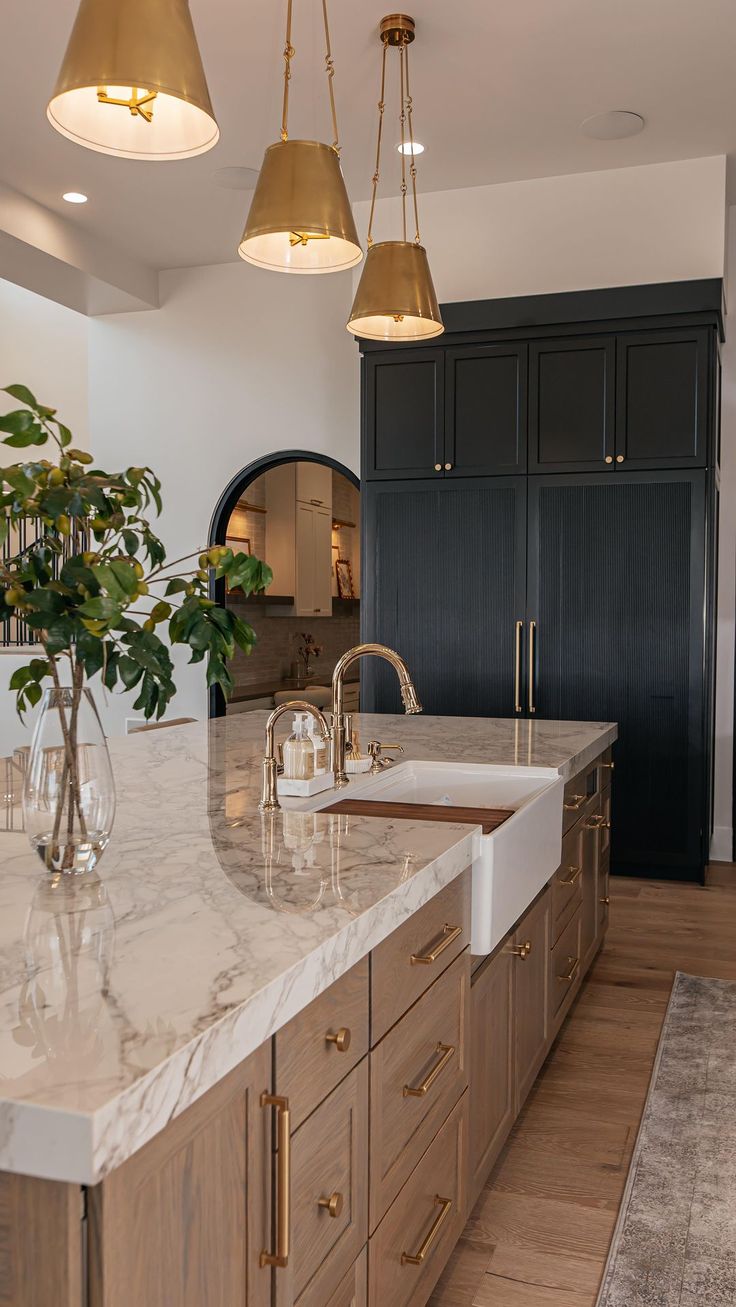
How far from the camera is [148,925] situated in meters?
1.35

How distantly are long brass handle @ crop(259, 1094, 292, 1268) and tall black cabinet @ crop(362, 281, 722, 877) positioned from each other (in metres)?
4.05

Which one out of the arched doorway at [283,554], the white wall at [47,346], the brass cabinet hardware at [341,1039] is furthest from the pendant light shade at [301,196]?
the white wall at [47,346]

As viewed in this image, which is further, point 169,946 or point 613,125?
point 613,125

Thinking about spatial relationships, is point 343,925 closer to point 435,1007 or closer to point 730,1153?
point 435,1007

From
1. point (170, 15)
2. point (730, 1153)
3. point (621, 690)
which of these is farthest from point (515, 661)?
point (170, 15)

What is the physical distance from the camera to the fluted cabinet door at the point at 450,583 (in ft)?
17.1

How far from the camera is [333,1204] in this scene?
4.46 feet

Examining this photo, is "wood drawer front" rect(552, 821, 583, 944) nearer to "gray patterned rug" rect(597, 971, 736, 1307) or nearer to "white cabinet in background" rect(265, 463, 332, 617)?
"gray patterned rug" rect(597, 971, 736, 1307)

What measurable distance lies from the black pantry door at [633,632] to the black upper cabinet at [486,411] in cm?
22

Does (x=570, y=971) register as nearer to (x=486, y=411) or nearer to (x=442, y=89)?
(x=486, y=411)

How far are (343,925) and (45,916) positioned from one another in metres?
0.39

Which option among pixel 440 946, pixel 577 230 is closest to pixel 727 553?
pixel 577 230

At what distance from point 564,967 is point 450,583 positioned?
258 centimetres

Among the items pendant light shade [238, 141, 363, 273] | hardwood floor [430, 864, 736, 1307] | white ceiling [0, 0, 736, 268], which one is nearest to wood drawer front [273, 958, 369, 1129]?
hardwood floor [430, 864, 736, 1307]
